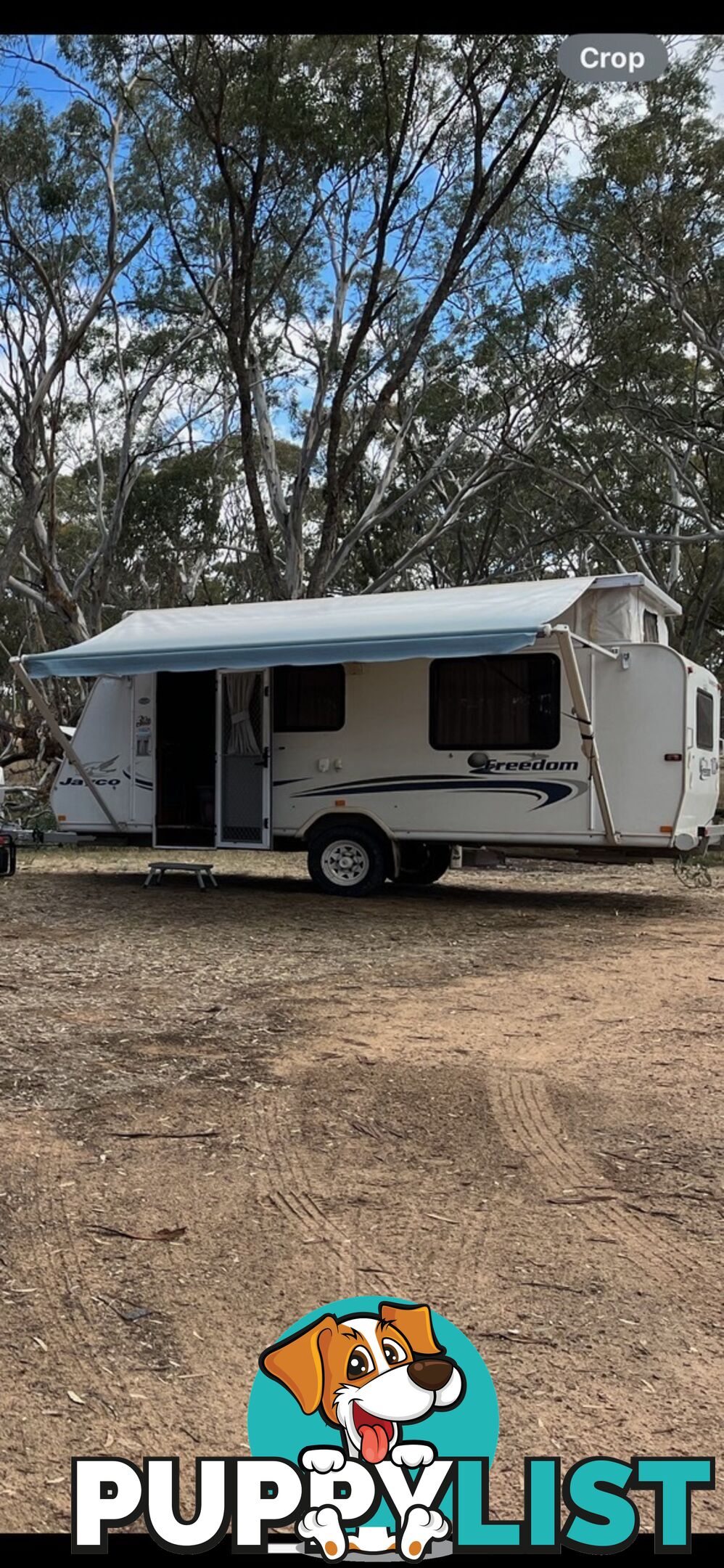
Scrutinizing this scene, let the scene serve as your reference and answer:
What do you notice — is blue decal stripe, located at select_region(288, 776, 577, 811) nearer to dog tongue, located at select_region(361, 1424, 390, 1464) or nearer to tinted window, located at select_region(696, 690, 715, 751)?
tinted window, located at select_region(696, 690, 715, 751)

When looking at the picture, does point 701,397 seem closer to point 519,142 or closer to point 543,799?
point 519,142

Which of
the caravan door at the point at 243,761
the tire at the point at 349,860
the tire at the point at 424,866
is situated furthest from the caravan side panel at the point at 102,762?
the tire at the point at 424,866

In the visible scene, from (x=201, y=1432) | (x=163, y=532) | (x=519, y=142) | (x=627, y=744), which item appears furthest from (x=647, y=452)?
(x=201, y=1432)

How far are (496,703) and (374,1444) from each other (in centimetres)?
889

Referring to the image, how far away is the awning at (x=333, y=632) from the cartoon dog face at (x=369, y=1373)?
7.25 meters

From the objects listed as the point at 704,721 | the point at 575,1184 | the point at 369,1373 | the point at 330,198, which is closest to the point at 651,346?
the point at 330,198

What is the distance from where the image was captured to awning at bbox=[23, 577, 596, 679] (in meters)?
9.45

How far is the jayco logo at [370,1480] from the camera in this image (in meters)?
1.78

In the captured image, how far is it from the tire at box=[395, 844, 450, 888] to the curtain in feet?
6.28

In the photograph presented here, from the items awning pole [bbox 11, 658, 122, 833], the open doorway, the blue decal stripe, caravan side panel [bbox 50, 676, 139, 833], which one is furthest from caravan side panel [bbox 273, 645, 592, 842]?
awning pole [bbox 11, 658, 122, 833]

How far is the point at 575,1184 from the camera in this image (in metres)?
3.85

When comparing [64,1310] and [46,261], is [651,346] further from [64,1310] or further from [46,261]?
[64,1310]

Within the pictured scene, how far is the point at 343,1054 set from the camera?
5457mm

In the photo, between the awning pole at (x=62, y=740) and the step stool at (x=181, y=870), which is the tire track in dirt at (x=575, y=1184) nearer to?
the step stool at (x=181, y=870)
